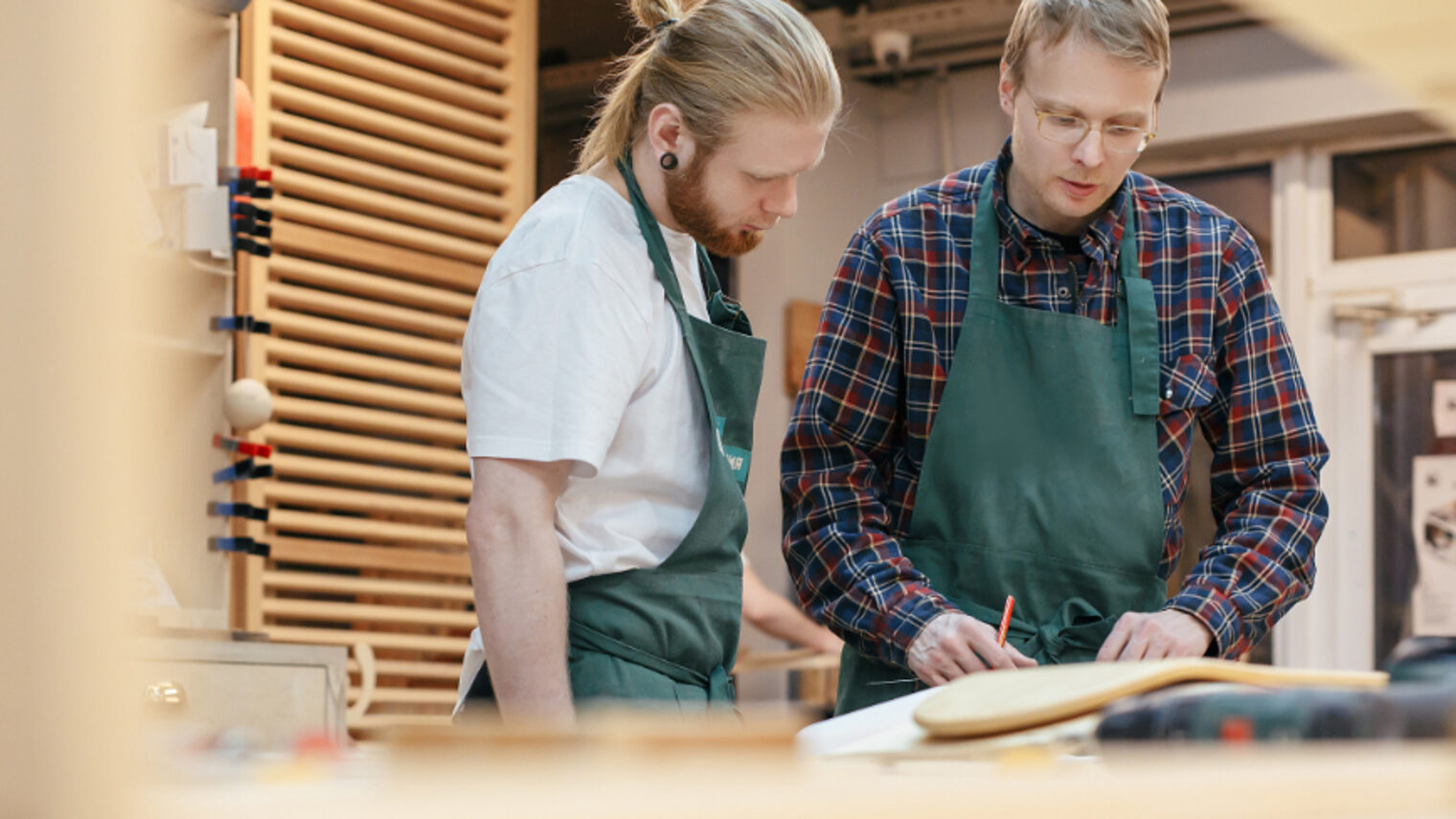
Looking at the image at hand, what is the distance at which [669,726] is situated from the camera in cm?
38

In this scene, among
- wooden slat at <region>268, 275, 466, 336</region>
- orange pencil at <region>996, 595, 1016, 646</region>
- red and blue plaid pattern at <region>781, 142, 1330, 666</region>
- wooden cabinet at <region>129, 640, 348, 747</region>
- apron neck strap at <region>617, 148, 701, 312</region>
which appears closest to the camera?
apron neck strap at <region>617, 148, 701, 312</region>

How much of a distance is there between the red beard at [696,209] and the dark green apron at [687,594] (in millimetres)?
34

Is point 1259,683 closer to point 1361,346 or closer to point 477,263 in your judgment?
point 477,263

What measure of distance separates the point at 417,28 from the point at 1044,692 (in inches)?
132

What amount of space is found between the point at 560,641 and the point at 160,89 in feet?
4.07

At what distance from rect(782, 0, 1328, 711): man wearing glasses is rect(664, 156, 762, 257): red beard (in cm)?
29

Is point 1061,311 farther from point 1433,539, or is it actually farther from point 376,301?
point 1433,539

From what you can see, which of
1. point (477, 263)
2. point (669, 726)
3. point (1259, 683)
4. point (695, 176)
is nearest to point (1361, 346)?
point (477, 263)

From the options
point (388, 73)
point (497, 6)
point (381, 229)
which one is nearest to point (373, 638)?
point (381, 229)

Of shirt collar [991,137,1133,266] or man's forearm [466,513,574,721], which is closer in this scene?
man's forearm [466,513,574,721]

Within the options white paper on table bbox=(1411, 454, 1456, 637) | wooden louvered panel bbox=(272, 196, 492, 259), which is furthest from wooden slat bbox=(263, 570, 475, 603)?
white paper on table bbox=(1411, 454, 1456, 637)

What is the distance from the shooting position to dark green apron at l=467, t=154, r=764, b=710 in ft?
5.04

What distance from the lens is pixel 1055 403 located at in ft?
6.30

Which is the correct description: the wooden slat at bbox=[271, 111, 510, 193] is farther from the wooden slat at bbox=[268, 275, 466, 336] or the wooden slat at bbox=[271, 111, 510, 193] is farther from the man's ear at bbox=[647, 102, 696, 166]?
the man's ear at bbox=[647, 102, 696, 166]
